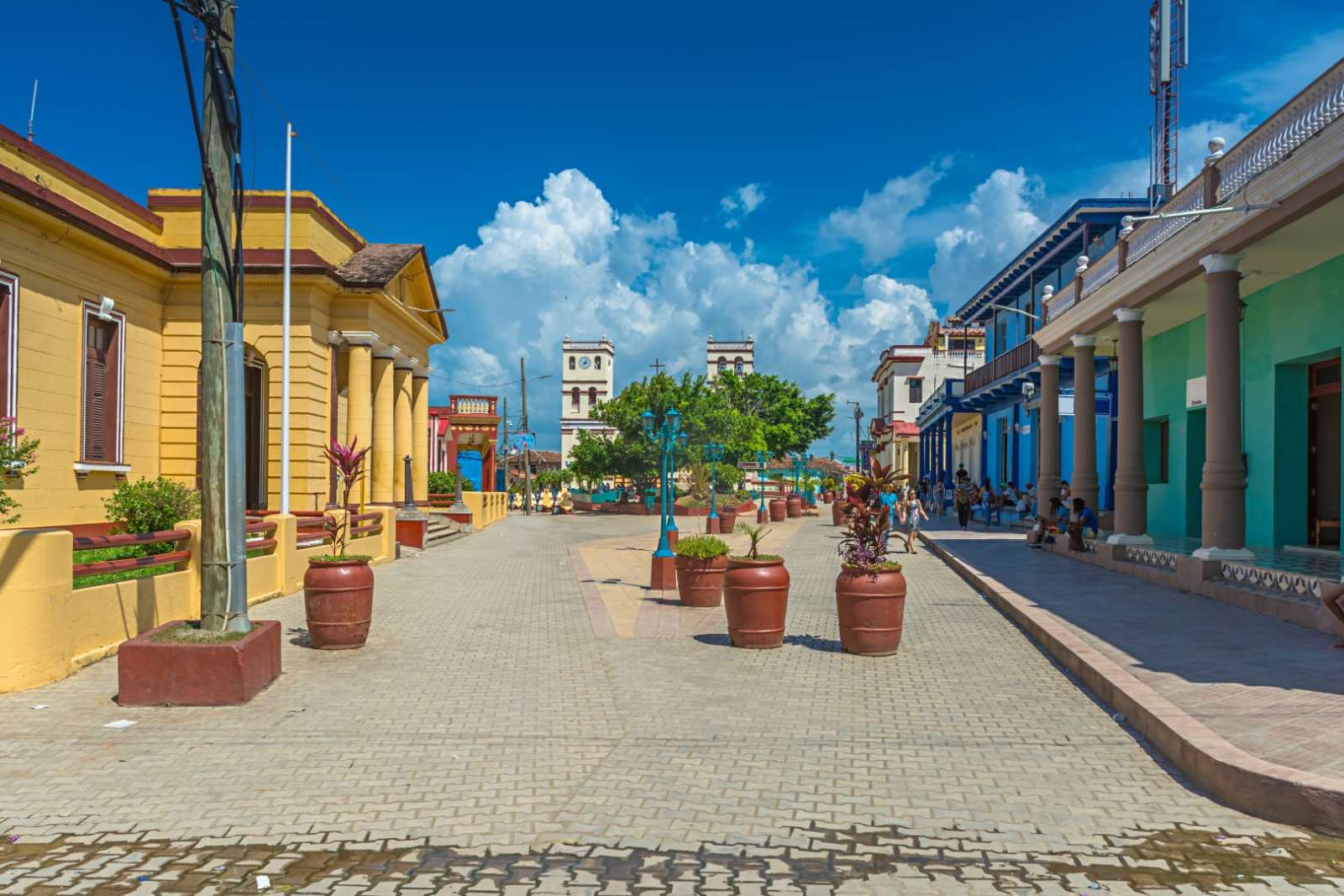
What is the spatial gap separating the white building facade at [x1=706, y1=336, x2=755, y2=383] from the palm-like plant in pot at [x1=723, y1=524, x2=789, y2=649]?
111517 mm

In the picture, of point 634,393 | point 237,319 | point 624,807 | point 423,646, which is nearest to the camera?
point 624,807

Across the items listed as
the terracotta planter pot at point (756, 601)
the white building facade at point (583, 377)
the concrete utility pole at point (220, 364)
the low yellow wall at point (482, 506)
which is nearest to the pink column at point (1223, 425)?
the terracotta planter pot at point (756, 601)

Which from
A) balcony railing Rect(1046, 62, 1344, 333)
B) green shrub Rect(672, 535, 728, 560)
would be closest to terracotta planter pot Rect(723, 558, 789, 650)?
green shrub Rect(672, 535, 728, 560)

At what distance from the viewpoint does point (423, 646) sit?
10.3m

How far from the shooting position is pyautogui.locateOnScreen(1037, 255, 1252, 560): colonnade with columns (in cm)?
1265

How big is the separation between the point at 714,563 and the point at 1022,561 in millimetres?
7621

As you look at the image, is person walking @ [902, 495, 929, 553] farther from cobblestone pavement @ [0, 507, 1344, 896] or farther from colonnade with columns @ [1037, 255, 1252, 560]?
cobblestone pavement @ [0, 507, 1344, 896]

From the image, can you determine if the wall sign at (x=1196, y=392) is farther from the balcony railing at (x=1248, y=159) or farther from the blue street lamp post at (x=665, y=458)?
the blue street lamp post at (x=665, y=458)

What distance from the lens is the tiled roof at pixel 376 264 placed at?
21.8 meters

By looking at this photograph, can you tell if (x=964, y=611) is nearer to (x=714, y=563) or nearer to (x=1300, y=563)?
(x=714, y=563)

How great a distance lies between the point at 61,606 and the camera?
8414mm

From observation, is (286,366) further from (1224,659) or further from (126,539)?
(1224,659)

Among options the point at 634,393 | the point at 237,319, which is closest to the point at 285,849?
the point at 237,319

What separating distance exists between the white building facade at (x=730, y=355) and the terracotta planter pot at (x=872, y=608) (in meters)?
112
